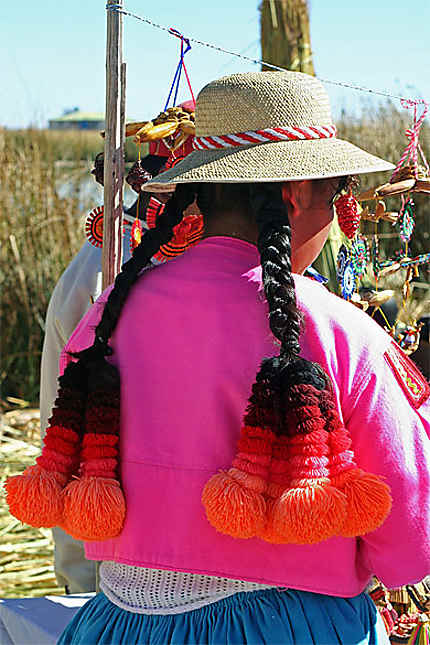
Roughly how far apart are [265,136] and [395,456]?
1.91 ft

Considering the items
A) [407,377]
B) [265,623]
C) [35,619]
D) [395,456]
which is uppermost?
[407,377]

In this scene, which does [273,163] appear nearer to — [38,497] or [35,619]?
[38,497]

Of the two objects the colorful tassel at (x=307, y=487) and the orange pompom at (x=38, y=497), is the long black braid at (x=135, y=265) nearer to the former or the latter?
the orange pompom at (x=38, y=497)

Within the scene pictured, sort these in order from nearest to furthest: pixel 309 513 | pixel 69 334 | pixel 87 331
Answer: pixel 309 513
pixel 87 331
pixel 69 334

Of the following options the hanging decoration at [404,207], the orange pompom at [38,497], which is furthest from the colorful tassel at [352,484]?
the hanging decoration at [404,207]

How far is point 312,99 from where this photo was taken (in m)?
1.41

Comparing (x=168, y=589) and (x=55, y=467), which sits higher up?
(x=55, y=467)

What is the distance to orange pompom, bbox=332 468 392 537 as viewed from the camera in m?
1.17

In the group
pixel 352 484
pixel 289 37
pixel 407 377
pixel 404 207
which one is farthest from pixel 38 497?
pixel 289 37

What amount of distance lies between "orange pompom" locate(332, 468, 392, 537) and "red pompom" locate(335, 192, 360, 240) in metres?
0.99

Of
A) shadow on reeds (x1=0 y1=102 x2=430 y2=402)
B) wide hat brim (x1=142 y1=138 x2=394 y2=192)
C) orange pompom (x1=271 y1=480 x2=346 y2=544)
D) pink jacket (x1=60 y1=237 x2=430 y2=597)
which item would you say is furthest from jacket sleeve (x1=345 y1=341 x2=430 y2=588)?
shadow on reeds (x1=0 y1=102 x2=430 y2=402)

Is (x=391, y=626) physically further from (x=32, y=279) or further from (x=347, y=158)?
(x=32, y=279)

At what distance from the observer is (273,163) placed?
52.6 inches

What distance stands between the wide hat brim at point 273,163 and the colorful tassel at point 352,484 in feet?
1.23
